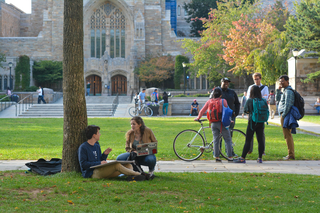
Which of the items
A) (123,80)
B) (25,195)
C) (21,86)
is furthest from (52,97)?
(25,195)

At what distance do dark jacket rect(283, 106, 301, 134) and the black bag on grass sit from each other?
505 cm

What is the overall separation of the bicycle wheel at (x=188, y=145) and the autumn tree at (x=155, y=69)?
111 ft

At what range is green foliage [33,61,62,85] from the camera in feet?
140

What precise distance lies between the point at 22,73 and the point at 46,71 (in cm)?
313

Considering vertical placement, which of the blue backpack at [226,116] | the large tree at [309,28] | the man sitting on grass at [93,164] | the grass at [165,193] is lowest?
the grass at [165,193]

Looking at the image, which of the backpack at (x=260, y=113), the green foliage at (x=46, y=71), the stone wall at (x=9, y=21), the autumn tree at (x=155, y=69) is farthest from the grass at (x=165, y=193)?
the stone wall at (x=9, y=21)

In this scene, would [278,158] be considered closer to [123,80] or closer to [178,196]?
[178,196]

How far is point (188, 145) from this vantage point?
791 centimetres

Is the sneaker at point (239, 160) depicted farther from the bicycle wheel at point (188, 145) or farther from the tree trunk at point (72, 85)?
the tree trunk at point (72, 85)

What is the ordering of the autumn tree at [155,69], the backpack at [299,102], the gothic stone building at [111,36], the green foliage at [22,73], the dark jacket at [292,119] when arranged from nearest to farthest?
the dark jacket at [292,119]
the backpack at [299,102]
the green foliage at [22,73]
the autumn tree at [155,69]
the gothic stone building at [111,36]

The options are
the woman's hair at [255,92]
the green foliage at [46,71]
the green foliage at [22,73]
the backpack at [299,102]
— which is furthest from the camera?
the green foliage at [46,71]

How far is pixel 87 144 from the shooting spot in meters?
5.75

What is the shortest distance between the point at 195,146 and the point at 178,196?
3.27 metres

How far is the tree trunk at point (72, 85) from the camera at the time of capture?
19.4 feet
